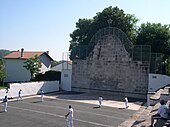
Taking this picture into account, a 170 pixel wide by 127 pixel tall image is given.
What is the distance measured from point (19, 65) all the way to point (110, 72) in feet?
67.7

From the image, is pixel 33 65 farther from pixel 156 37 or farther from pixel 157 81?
pixel 157 81

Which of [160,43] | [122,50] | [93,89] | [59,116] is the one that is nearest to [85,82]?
[93,89]

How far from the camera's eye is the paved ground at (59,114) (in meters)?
19.3

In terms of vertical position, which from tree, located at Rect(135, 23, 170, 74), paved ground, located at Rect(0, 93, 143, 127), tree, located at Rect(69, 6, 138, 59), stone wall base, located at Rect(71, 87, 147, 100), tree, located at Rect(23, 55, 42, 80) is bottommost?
paved ground, located at Rect(0, 93, 143, 127)

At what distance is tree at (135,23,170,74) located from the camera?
129 ft

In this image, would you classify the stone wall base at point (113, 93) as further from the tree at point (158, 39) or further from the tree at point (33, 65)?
the tree at point (33, 65)

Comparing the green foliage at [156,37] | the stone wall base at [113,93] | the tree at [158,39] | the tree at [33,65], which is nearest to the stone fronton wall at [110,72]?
the stone wall base at [113,93]

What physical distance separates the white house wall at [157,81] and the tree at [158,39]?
5.01 m

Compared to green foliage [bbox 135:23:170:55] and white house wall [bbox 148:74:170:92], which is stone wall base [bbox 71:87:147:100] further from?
green foliage [bbox 135:23:170:55]

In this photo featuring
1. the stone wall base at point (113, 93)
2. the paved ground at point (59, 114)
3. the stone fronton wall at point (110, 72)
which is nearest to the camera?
the paved ground at point (59, 114)

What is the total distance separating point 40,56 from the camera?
49188 millimetres

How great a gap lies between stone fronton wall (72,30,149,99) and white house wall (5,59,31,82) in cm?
1297

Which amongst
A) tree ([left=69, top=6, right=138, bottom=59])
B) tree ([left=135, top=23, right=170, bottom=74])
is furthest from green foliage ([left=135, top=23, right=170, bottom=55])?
tree ([left=69, top=6, right=138, bottom=59])

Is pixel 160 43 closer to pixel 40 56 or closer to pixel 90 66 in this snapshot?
pixel 90 66
